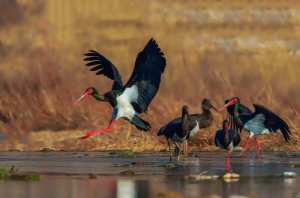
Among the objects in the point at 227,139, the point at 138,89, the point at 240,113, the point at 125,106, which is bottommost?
the point at 227,139

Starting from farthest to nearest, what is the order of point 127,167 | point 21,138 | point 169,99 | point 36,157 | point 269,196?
1. point 169,99
2. point 21,138
3. point 36,157
4. point 127,167
5. point 269,196

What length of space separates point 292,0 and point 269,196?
1764cm

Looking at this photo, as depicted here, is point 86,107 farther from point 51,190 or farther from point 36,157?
point 51,190

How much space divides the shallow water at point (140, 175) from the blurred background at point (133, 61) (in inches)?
55.1

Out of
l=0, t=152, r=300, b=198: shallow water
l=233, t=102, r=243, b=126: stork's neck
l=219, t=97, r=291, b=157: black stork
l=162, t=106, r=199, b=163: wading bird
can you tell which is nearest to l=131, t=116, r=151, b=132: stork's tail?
l=0, t=152, r=300, b=198: shallow water

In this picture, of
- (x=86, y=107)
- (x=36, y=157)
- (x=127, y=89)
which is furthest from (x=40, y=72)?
(x=127, y=89)

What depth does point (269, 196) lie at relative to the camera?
18734mm

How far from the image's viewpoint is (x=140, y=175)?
23.0 m

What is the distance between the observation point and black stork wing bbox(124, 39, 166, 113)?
26016 millimetres

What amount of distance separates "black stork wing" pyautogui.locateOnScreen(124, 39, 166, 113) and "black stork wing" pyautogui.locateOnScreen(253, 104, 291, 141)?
3.81 meters

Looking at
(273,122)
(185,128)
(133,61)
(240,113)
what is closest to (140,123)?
(185,128)

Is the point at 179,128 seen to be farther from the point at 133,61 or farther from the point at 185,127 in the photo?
the point at 133,61

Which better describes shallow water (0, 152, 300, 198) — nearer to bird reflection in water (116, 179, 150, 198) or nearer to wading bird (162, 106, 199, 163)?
bird reflection in water (116, 179, 150, 198)

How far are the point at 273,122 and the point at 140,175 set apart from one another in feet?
28.6
